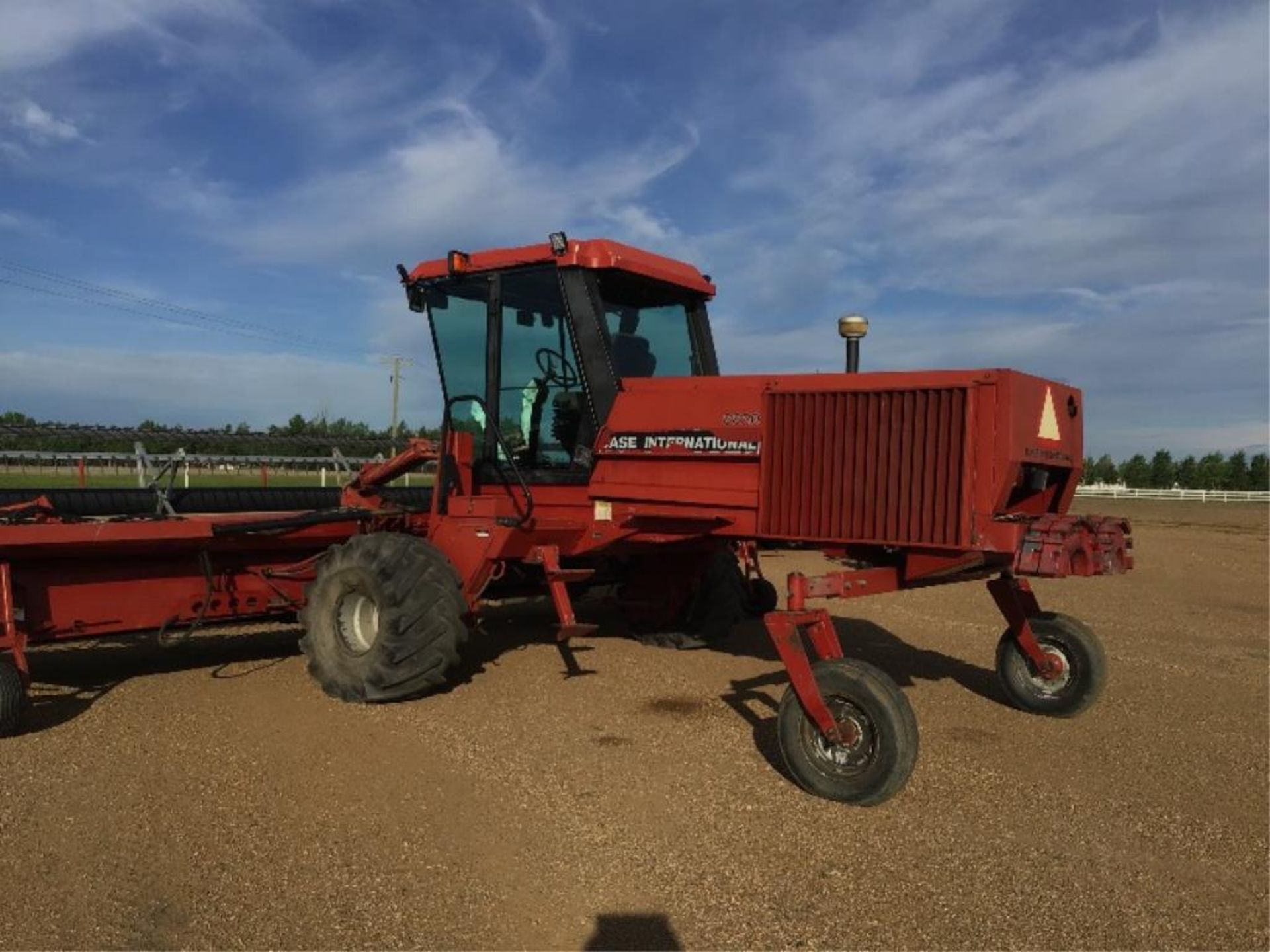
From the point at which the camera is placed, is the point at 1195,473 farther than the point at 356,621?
Yes

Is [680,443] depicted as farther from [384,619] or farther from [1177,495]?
[1177,495]

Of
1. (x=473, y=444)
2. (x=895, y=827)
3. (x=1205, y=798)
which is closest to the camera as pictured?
(x=895, y=827)

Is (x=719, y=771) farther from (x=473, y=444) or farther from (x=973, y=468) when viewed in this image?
(x=473, y=444)

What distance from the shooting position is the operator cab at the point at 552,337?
639cm

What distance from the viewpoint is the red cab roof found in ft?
21.0

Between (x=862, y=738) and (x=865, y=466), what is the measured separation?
1.38 m

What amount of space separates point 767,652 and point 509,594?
208 centimetres

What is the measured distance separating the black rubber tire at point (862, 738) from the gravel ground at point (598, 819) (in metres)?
0.12

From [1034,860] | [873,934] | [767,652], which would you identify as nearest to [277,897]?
[873,934]

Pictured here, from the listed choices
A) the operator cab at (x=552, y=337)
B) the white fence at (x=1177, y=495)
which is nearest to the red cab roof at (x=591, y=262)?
the operator cab at (x=552, y=337)

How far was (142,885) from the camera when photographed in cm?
358

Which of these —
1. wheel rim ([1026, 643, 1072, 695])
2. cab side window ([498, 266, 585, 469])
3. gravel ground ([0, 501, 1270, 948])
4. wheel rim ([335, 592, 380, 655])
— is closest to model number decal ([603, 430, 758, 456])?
cab side window ([498, 266, 585, 469])

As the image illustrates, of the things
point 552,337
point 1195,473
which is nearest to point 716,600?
point 552,337

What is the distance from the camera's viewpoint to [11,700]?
5.18m
